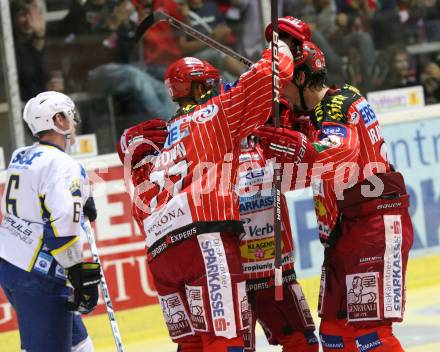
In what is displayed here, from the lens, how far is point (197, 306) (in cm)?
451

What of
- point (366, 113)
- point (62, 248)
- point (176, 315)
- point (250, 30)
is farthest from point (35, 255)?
point (250, 30)

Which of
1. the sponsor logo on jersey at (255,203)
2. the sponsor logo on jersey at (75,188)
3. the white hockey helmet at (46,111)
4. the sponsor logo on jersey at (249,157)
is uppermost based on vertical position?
the white hockey helmet at (46,111)

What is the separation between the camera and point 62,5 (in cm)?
771

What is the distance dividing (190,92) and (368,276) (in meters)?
1.11

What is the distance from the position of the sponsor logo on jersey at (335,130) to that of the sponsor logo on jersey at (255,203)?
2.44ft

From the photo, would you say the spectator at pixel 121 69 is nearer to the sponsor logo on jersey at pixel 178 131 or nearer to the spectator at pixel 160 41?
the spectator at pixel 160 41

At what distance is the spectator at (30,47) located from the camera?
753 centimetres

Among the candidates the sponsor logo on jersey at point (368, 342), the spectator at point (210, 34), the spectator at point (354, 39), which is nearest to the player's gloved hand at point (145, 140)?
the sponsor logo on jersey at point (368, 342)

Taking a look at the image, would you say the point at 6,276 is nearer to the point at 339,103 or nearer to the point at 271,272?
the point at 271,272

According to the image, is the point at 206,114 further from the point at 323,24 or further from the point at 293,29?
the point at 323,24

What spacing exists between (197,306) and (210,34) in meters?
3.97

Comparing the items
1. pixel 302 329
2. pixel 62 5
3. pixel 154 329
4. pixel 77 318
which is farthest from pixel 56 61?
pixel 302 329

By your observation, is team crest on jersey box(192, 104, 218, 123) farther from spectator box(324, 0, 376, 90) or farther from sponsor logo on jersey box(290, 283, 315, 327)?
spectator box(324, 0, 376, 90)

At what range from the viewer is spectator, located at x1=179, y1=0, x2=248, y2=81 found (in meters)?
8.06
